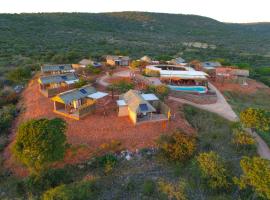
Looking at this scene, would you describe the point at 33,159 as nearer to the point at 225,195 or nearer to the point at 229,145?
the point at 225,195

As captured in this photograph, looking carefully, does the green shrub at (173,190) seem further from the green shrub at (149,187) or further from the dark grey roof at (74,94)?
the dark grey roof at (74,94)

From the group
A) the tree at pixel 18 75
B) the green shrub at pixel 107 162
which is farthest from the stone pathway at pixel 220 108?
the tree at pixel 18 75

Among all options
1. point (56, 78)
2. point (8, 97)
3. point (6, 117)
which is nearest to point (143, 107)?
point (6, 117)

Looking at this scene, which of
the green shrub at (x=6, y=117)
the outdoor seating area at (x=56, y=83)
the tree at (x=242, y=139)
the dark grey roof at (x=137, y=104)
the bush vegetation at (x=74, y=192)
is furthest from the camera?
the outdoor seating area at (x=56, y=83)

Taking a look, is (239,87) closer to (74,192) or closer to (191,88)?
(191,88)

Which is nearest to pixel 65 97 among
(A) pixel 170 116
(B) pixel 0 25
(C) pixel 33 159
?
(C) pixel 33 159

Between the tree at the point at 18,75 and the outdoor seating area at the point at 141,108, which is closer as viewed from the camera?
the outdoor seating area at the point at 141,108
